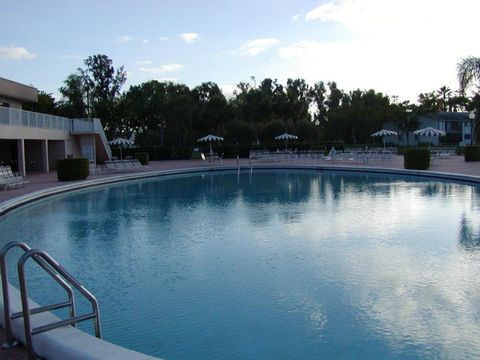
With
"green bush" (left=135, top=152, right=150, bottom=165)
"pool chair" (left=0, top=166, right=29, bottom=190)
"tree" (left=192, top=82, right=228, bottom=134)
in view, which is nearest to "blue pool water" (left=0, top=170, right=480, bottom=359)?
"pool chair" (left=0, top=166, right=29, bottom=190)

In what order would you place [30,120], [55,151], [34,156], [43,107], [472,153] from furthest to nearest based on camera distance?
[43,107]
[55,151]
[34,156]
[472,153]
[30,120]

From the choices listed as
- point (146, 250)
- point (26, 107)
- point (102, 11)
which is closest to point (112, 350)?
point (146, 250)

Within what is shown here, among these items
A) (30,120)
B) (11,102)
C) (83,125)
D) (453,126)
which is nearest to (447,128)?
(453,126)

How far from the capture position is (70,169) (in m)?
22.5

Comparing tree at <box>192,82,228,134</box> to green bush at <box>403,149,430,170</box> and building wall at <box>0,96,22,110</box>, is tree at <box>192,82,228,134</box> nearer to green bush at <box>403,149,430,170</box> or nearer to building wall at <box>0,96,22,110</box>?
building wall at <box>0,96,22,110</box>

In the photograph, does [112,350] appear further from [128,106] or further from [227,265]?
[128,106]

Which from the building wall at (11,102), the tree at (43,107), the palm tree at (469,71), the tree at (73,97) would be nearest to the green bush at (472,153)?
→ the palm tree at (469,71)

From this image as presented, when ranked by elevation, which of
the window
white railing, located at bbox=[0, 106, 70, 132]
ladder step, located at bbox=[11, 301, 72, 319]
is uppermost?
the window

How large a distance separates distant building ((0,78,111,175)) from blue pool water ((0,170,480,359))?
12150mm

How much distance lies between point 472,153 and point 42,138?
24367 millimetres

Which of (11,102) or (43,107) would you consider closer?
(11,102)

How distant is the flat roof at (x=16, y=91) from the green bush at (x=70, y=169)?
7.39 meters

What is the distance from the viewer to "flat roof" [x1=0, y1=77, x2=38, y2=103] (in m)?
26.9

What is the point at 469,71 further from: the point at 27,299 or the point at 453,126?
the point at 453,126
